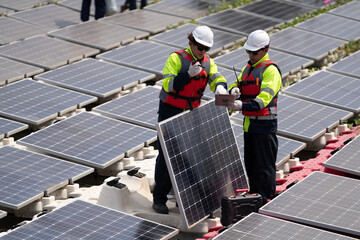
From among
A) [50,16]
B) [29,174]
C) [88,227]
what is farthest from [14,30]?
[88,227]

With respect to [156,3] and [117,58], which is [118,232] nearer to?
[117,58]

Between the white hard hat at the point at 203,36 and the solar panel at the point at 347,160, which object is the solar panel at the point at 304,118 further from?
the white hard hat at the point at 203,36

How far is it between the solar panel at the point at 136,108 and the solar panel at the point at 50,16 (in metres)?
5.24

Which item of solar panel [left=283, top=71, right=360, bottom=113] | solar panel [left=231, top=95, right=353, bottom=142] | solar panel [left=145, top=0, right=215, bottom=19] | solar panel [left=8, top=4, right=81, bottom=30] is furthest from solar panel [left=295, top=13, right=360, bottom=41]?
solar panel [left=8, top=4, right=81, bottom=30]

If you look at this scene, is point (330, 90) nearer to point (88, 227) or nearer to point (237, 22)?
point (237, 22)

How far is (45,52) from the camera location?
16.9 meters

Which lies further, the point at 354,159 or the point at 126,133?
the point at 126,133

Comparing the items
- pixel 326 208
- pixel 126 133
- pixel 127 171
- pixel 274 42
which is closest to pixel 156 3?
pixel 274 42

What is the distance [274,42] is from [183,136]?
27.2ft

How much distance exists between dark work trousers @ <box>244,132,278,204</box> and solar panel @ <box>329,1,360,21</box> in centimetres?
1076

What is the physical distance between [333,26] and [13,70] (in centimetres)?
783

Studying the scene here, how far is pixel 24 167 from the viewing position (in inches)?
461

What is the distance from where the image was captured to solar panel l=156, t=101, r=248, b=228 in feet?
34.0

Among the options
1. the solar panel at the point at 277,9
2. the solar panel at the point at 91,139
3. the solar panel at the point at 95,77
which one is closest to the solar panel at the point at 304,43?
the solar panel at the point at 277,9
